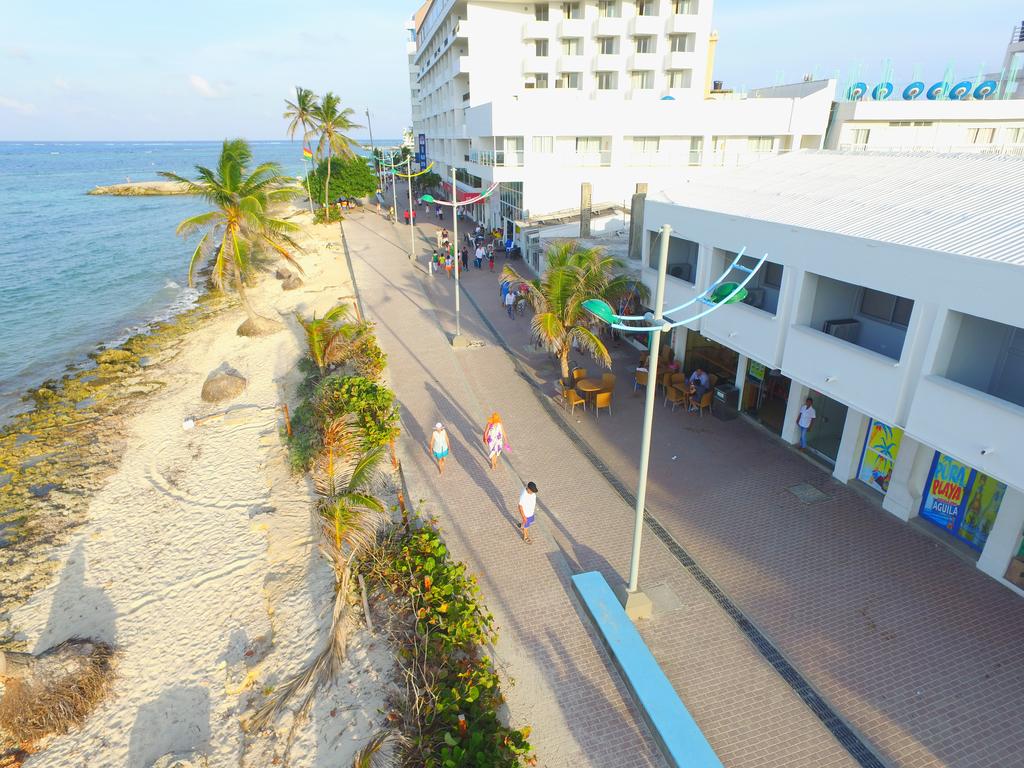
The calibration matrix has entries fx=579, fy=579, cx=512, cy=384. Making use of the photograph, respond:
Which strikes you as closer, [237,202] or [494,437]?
[494,437]

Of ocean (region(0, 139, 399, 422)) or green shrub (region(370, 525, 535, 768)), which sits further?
ocean (region(0, 139, 399, 422))

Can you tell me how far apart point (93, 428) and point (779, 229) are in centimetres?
2091

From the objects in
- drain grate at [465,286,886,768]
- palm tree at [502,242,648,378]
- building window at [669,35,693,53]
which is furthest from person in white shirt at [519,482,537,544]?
building window at [669,35,693,53]

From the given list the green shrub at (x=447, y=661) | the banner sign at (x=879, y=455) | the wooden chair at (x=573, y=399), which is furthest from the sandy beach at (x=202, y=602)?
the banner sign at (x=879, y=455)

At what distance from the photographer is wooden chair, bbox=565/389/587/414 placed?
53.1ft

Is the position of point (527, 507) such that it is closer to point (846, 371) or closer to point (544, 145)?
point (846, 371)

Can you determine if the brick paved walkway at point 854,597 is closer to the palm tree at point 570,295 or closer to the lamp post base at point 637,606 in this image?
the lamp post base at point 637,606

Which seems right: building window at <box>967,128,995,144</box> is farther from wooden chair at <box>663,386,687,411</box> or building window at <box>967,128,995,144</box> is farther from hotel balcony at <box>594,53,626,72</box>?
wooden chair at <box>663,386,687,411</box>

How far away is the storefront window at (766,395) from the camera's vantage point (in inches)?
588

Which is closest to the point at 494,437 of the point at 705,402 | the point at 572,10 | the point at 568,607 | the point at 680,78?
the point at 568,607

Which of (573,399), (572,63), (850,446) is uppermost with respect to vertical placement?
(572,63)

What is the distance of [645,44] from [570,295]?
1625 inches

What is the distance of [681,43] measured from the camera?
1854 inches

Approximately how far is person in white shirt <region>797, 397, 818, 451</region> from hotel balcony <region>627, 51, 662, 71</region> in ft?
139
